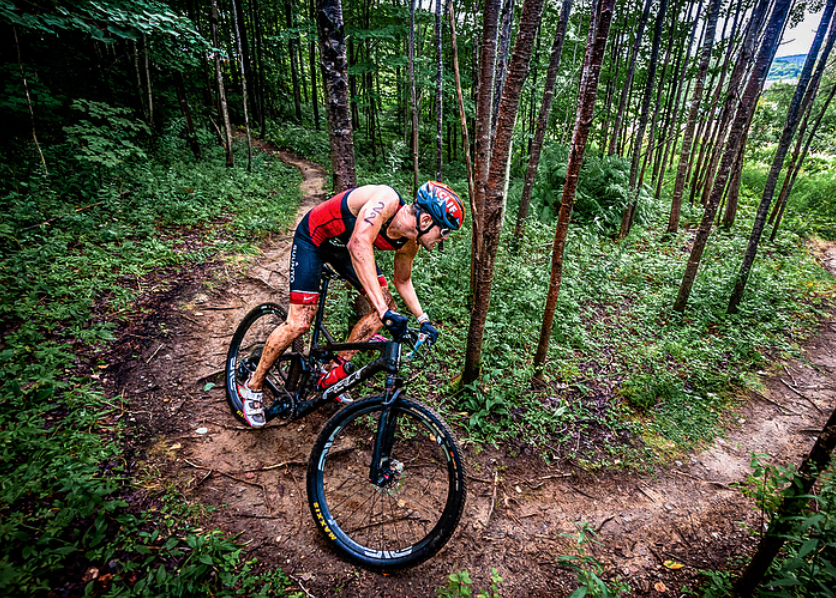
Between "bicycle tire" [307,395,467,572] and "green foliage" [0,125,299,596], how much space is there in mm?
650

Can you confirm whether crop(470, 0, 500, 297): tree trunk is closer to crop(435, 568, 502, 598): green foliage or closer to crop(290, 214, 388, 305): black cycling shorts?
crop(290, 214, 388, 305): black cycling shorts

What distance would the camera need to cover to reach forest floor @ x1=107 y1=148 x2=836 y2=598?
2.85 m

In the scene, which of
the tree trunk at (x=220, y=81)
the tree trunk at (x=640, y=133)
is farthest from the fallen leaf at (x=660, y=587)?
the tree trunk at (x=220, y=81)

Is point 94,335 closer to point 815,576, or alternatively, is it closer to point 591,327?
point 815,576

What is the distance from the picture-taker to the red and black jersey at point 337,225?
3.30 metres

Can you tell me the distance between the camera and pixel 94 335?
446 cm

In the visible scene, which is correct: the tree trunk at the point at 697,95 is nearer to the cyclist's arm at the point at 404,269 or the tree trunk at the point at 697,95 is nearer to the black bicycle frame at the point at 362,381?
the cyclist's arm at the point at 404,269

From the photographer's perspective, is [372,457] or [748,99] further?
[748,99]

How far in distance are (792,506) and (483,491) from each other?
226cm

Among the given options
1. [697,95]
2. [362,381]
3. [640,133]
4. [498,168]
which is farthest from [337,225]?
[640,133]

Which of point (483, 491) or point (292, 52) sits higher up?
point (292, 52)

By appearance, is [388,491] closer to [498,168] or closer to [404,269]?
[404,269]

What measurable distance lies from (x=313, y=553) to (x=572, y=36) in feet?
74.7

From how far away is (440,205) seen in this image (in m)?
2.91
